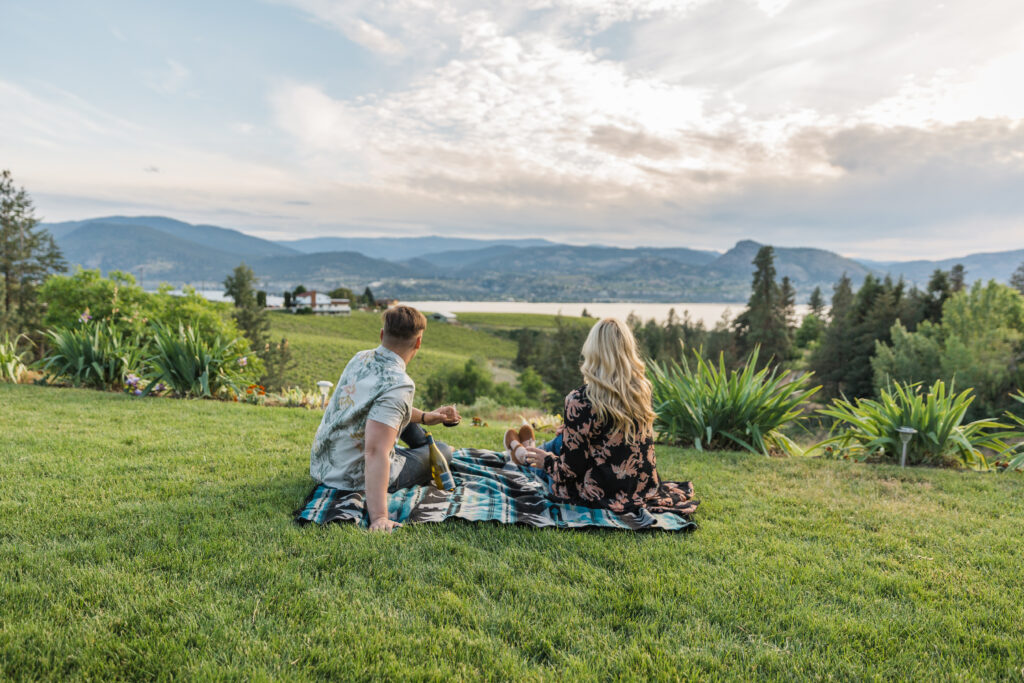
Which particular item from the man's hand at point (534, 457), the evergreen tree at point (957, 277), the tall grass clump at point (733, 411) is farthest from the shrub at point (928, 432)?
the evergreen tree at point (957, 277)

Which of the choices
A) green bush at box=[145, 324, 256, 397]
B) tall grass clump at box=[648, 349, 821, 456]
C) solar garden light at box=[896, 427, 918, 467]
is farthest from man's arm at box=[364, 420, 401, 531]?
green bush at box=[145, 324, 256, 397]

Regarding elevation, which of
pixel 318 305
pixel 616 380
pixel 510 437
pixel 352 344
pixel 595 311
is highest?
pixel 595 311

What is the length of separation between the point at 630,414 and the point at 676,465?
2186mm

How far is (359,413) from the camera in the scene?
140 inches

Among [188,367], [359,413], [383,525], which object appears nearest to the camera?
[383,525]

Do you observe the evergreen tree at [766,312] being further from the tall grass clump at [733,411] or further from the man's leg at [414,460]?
the man's leg at [414,460]

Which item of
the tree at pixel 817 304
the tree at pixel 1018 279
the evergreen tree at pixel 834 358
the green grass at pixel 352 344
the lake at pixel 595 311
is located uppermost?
the tree at pixel 1018 279

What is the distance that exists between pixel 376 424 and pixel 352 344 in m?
58.7

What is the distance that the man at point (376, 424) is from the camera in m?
3.29

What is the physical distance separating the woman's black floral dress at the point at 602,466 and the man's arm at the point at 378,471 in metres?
1.28

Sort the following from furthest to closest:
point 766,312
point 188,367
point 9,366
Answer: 1. point 766,312
2. point 9,366
3. point 188,367

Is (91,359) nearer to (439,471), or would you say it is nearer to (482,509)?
(439,471)

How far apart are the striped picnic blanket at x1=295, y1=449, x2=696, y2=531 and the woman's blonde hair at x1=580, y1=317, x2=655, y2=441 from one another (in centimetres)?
60

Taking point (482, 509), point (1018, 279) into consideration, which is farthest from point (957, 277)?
point (482, 509)
